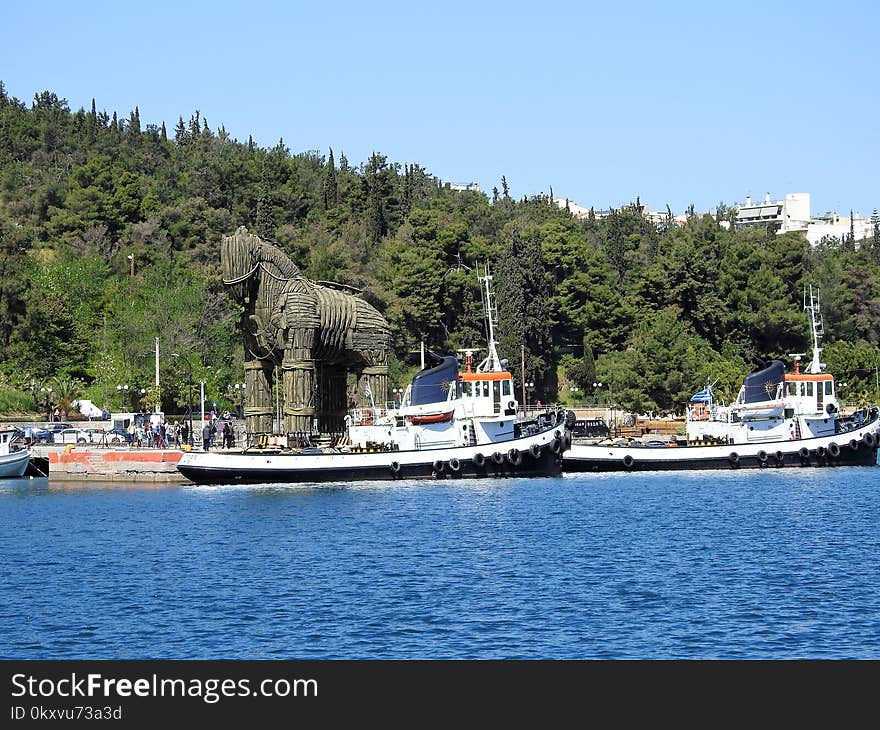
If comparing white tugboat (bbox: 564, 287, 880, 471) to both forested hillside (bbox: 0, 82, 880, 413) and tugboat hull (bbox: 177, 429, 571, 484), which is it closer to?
tugboat hull (bbox: 177, 429, 571, 484)

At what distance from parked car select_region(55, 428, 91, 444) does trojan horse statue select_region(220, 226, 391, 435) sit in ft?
35.1

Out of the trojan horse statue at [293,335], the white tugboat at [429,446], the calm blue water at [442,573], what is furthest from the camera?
the trojan horse statue at [293,335]

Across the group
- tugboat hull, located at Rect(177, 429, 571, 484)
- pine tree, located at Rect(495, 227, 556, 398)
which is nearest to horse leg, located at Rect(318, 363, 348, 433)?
tugboat hull, located at Rect(177, 429, 571, 484)

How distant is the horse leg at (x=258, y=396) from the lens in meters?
65.6

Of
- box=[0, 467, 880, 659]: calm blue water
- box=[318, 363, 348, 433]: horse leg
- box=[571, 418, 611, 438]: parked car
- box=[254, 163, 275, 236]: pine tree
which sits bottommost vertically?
box=[0, 467, 880, 659]: calm blue water

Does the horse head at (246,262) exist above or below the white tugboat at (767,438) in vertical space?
above

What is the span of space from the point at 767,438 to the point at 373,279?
45.8 m

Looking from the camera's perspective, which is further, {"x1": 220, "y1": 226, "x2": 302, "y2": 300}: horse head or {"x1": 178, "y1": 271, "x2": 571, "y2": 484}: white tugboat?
{"x1": 220, "y1": 226, "x2": 302, "y2": 300}: horse head

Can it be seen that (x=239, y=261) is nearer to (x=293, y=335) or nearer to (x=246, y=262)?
(x=246, y=262)

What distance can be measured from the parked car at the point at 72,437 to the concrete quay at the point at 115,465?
441 centimetres

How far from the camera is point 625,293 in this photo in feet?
373

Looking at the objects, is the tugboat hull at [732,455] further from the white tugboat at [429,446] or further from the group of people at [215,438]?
the group of people at [215,438]

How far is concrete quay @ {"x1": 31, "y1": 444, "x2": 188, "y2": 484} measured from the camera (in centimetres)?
6488

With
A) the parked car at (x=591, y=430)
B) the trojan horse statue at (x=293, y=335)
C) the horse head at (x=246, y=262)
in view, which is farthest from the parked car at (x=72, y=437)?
the parked car at (x=591, y=430)
